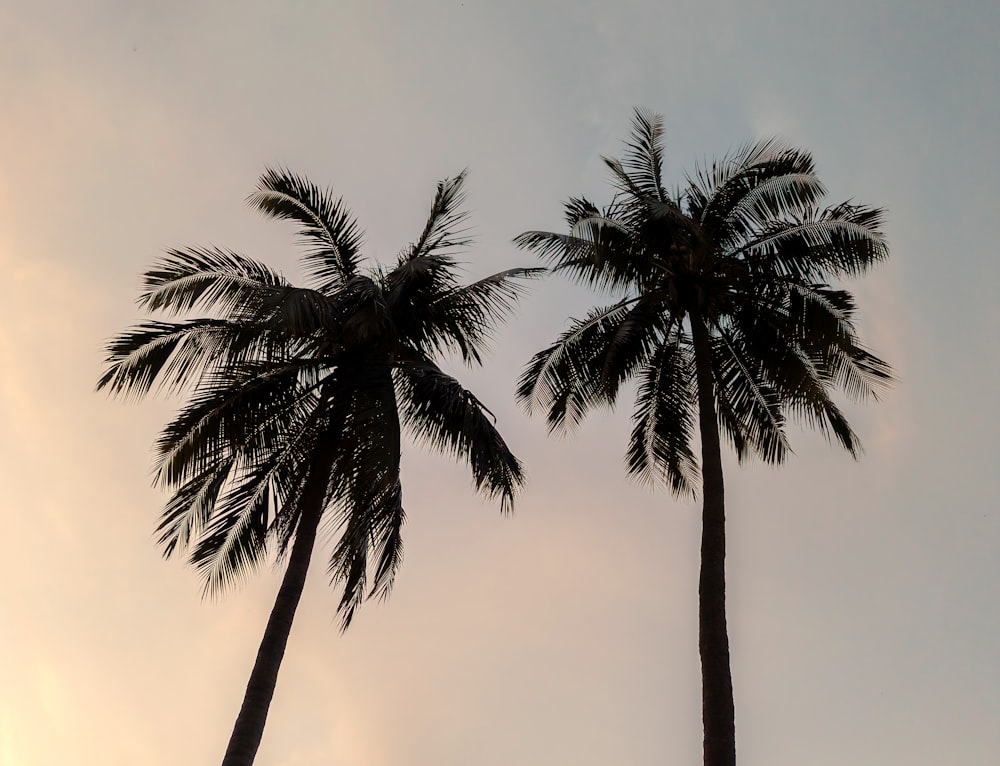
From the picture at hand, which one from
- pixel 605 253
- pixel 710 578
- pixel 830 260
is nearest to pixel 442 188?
pixel 605 253

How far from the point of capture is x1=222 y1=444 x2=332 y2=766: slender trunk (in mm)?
12148

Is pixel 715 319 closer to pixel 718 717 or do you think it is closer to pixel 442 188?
pixel 442 188

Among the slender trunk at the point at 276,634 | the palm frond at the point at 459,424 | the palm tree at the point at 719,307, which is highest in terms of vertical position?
the palm tree at the point at 719,307

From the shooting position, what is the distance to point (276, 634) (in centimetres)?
1324

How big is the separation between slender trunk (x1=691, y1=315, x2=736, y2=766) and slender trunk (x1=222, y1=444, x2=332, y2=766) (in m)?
6.44

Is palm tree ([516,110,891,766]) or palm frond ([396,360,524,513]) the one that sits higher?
palm tree ([516,110,891,766])

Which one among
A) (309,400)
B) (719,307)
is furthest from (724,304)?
(309,400)

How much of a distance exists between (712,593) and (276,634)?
7006mm

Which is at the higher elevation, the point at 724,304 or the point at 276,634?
Result: the point at 724,304

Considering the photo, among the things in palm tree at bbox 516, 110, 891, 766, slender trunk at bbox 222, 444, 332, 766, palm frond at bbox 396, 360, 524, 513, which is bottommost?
slender trunk at bbox 222, 444, 332, 766

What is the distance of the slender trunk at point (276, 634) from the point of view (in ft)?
39.9

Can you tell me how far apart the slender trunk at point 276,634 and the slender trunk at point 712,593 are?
21.1 ft

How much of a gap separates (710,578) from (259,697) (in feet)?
24.2

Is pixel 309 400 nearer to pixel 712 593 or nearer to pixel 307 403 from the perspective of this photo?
pixel 307 403
